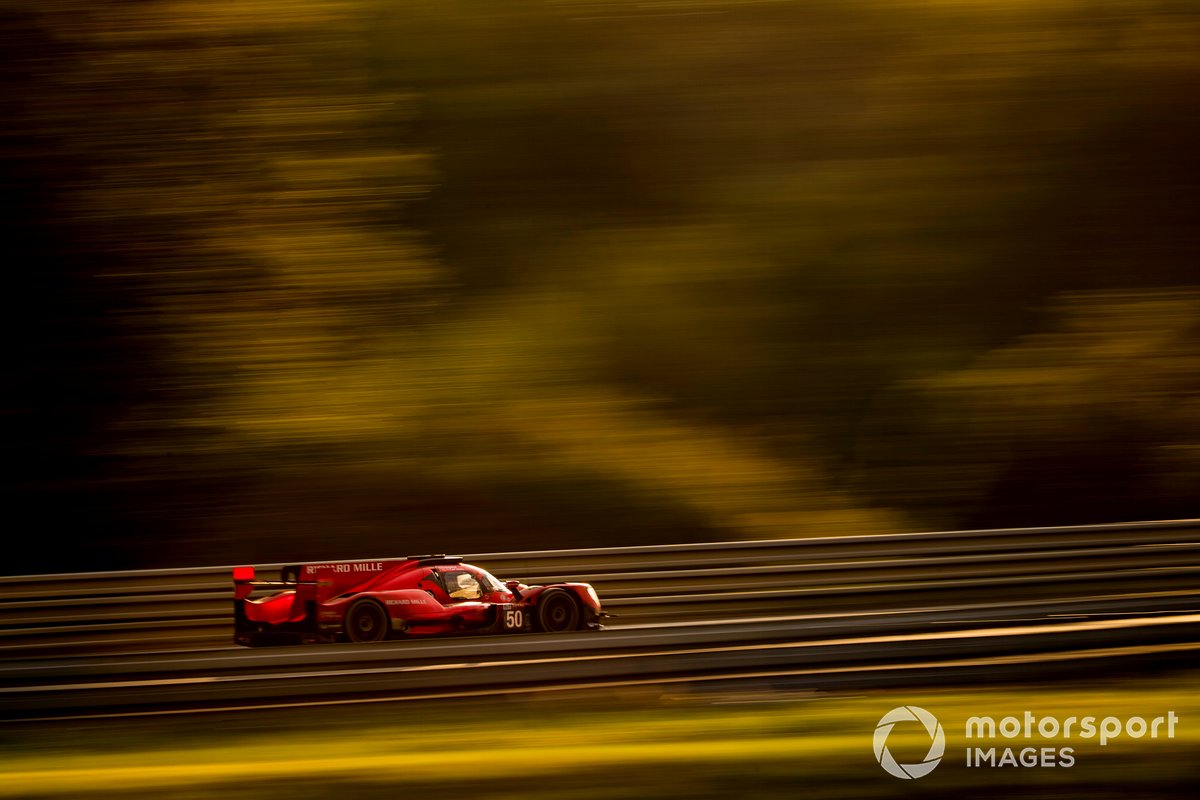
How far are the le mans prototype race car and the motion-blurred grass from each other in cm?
147

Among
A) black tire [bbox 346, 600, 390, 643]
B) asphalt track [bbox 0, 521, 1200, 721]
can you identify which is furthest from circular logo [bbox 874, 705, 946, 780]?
black tire [bbox 346, 600, 390, 643]

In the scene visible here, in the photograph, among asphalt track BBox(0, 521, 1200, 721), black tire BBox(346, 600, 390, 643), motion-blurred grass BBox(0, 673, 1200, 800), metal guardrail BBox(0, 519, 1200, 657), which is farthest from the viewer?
black tire BBox(346, 600, 390, 643)

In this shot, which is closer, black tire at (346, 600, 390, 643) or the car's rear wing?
the car's rear wing

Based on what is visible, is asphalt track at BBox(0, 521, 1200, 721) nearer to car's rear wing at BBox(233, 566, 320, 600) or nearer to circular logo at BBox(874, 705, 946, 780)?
car's rear wing at BBox(233, 566, 320, 600)

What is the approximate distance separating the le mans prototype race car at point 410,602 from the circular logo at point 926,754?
2310 mm

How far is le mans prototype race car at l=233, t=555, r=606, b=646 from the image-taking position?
582 cm

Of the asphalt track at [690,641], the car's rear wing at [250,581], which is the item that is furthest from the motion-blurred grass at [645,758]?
the car's rear wing at [250,581]

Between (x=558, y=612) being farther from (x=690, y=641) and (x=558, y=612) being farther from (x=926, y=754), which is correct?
(x=926, y=754)

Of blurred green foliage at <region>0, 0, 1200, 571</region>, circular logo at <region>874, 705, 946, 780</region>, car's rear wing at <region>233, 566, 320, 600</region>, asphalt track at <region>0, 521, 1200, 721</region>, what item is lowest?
circular logo at <region>874, 705, 946, 780</region>

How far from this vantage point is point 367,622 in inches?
236

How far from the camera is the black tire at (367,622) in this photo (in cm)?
598

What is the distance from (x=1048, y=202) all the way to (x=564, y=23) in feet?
8.92

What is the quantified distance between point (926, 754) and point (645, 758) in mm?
724

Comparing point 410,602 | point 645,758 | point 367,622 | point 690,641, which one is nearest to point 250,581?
point 367,622
